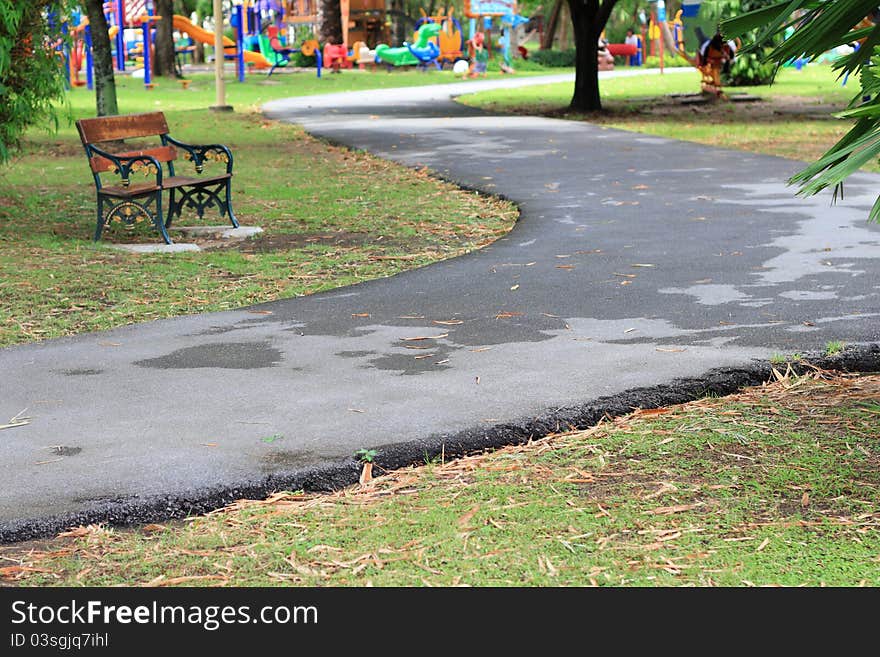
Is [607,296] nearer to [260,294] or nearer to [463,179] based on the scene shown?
[260,294]

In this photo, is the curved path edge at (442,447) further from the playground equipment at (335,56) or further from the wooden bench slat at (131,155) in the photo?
the playground equipment at (335,56)

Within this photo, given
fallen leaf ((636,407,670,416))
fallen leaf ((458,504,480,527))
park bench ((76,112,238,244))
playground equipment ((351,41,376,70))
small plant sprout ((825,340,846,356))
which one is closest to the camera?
fallen leaf ((458,504,480,527))

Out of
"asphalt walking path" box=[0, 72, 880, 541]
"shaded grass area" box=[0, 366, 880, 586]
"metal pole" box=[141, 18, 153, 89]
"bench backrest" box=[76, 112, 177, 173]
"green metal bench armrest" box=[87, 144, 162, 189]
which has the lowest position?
"shaded grass area" box=[0, 366, 880, 586]

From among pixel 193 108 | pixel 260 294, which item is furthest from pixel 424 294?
pixel 193 108

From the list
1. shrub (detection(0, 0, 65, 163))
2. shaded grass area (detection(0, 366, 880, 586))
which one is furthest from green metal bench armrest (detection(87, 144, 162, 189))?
shaded grass area (detection(0, 366, 880, 586))

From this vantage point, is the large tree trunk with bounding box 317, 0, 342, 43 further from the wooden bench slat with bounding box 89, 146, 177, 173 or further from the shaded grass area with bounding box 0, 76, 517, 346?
the wooden bench slat with bounding box 89, 146, 177, 173

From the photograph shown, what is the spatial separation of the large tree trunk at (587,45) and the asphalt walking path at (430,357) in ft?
44.6

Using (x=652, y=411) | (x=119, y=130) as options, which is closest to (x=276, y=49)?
(x=119, y=130)

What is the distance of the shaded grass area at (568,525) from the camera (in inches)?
142

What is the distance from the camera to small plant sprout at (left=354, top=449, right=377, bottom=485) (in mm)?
4508

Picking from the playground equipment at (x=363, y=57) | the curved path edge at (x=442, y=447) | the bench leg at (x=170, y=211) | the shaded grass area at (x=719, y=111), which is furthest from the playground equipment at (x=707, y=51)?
the curved path edge at (x=442, y=447)

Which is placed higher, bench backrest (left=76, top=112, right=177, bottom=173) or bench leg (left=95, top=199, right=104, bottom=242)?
bench backrest (left=76, top=112, right=177, bottom=173)

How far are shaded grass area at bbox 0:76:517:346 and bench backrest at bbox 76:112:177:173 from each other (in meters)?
0.70

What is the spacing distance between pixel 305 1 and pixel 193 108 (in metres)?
29.4
